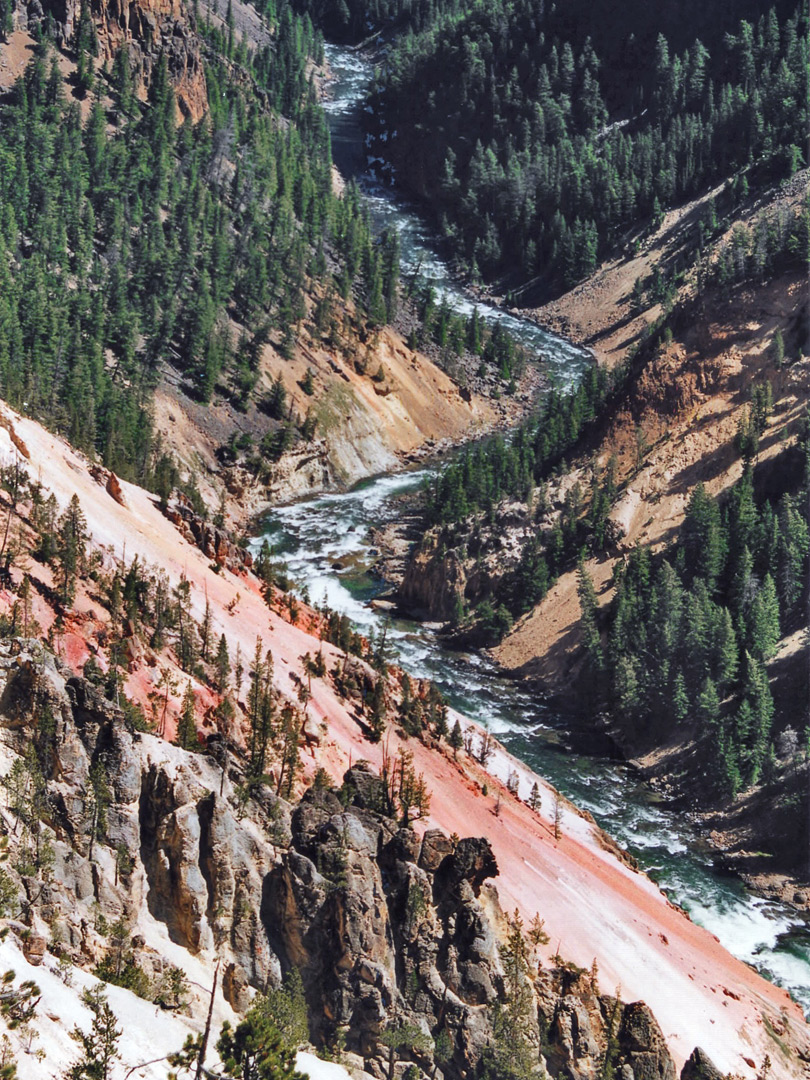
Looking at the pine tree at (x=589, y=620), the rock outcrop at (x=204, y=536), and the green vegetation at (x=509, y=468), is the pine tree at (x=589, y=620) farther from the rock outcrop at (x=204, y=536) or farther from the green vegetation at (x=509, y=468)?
the rock outcrop at (x=204, y=536)

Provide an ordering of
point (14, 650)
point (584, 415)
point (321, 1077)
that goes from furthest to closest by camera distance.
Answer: point (584, 415) → point (14, 650) → point (321, 1077)

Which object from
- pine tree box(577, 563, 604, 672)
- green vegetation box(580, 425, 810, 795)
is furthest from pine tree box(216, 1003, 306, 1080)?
pine tree box(577, 563, 604, 672)

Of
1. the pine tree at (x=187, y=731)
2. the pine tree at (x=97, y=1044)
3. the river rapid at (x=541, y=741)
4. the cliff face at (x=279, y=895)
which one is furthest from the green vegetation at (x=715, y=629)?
the pine tree at (x=97, y=1044)

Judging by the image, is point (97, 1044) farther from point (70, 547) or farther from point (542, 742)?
point (542, 742)

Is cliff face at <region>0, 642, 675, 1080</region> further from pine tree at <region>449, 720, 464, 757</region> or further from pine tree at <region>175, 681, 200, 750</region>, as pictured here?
pine tree at <region>449, 720, 464, 757</region>

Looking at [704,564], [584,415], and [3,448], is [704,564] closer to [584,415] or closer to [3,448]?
[584,415]

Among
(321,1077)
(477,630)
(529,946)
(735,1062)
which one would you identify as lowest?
(477,630)

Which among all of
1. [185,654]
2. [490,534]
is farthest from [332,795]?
[490,534]

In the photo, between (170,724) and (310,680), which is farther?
(310,680)
